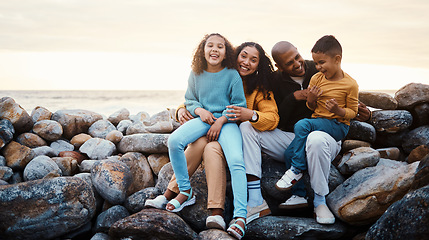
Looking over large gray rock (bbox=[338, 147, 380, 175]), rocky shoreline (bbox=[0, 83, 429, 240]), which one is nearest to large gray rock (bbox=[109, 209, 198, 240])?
rocky shoreline (bbox=[0, 83, 429, 240])

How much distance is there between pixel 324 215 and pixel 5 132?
4.22m

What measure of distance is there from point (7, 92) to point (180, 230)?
30354 mm

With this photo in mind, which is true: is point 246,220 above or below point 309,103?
below

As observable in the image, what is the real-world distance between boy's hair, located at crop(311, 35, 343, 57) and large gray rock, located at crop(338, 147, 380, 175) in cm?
120

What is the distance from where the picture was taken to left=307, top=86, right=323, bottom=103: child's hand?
12.5 ft

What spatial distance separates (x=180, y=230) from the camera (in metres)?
3.65

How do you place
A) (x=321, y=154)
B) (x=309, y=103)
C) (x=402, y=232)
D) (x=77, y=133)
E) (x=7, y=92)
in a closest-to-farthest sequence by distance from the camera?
(x=402, y=232)
(x=321, y=154)
(x=309, y=103)
(x=77, y=133)
(x=7, y=92)

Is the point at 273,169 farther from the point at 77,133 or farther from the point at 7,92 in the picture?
the point at 7,92

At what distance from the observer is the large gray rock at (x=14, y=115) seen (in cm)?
547

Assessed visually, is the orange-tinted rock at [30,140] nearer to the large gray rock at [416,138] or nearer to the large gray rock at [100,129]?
the large gray rock at [100,129]

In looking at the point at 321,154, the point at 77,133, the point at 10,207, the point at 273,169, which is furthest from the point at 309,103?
the point at 77,133

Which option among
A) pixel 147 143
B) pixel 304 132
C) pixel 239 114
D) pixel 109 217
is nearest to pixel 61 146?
pixel 147 143

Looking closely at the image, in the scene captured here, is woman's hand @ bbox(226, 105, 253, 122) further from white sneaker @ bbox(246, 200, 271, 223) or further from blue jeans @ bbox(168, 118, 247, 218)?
white sneaker @ bbox(246, 200, 271, 223)

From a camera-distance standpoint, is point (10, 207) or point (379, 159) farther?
point (379, 159)
